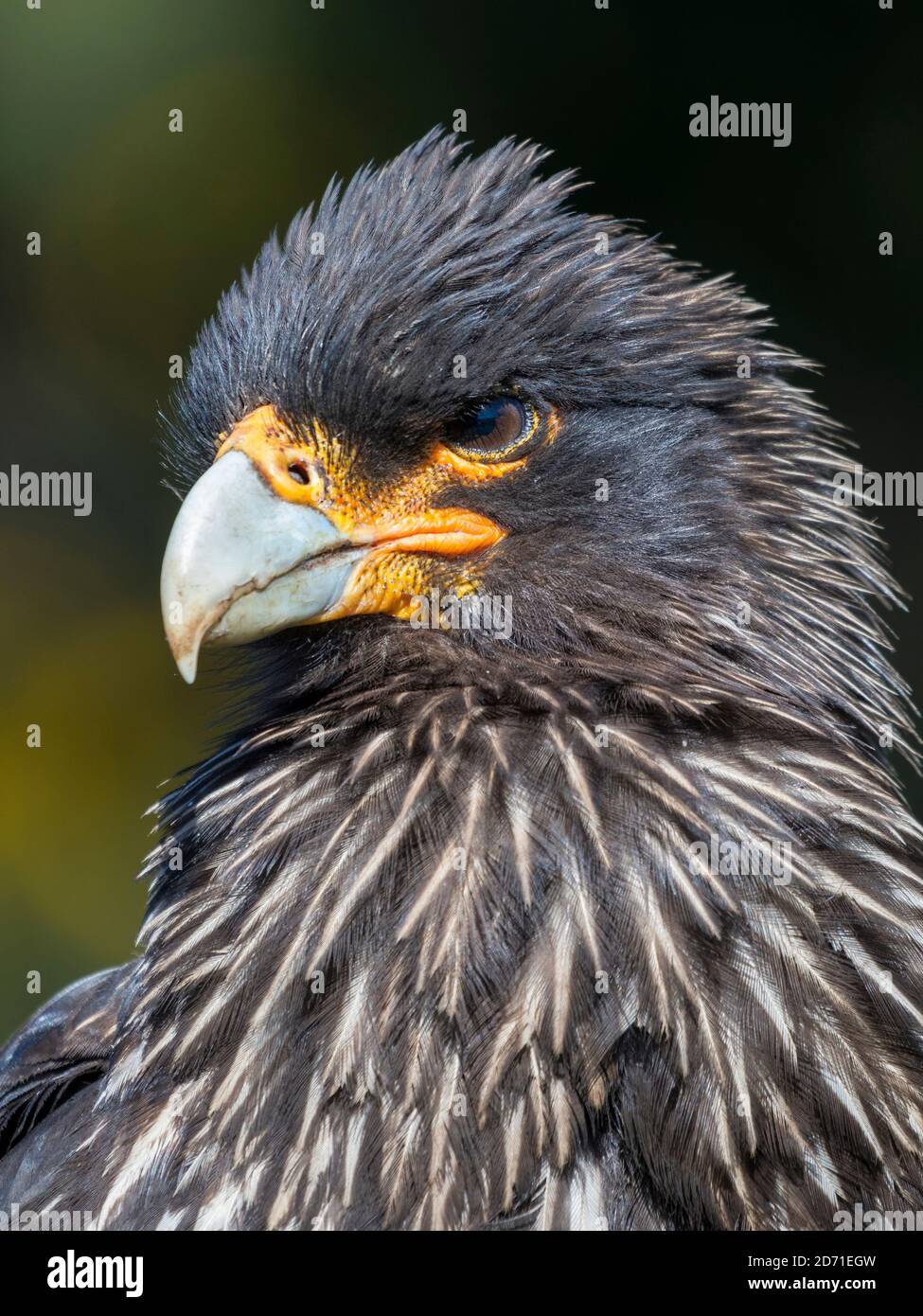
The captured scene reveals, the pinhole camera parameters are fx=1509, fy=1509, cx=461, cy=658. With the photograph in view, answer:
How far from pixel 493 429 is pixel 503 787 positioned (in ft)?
1.93

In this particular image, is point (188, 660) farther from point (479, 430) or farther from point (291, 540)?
point (479, 430)

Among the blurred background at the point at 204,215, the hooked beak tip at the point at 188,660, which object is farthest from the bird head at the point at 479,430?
the blurred background at the point at 204,215

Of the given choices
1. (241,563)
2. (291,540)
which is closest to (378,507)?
(291,540)

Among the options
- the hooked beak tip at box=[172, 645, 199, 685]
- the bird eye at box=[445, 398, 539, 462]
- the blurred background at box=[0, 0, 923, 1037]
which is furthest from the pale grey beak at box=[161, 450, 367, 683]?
the blurred background at box=[0, 0, 923, 1037]

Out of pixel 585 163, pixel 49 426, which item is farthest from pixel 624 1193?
pixel 49 426

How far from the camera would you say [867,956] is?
1.92 m

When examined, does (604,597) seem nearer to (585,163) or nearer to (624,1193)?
(624,1193)

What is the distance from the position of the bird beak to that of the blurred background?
136 inches

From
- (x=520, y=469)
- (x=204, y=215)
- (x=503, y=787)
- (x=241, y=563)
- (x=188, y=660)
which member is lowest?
(x=503, y=787)

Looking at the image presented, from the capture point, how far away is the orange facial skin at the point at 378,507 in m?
2.20

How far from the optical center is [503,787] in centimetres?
196

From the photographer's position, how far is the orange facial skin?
7.20 ft

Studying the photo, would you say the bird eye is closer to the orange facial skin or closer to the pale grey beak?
the orange facial skin

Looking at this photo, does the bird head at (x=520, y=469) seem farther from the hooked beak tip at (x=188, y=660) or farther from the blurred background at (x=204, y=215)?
the blurred background at (x=204, y=215)
